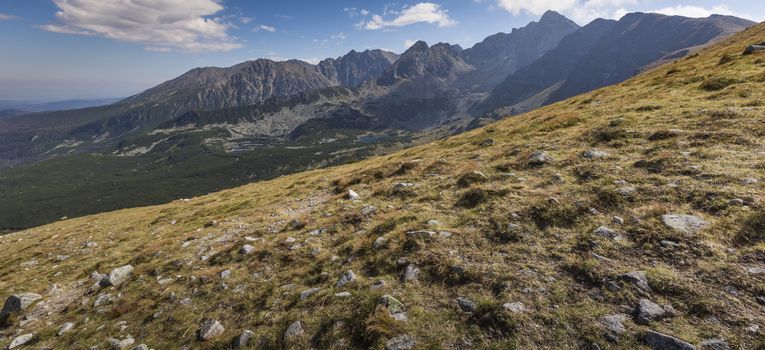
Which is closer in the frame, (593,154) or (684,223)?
(684,223)

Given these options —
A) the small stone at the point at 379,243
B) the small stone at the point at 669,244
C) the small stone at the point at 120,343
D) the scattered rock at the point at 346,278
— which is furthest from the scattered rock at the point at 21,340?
the small stone at the point at 669,244

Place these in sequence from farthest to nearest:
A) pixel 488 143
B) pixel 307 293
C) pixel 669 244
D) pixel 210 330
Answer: pixel 488 143
pixel 307 293
pixel 210 330
pixel 669 244

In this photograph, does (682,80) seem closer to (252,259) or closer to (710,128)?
(710,128)

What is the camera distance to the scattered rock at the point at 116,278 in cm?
1474

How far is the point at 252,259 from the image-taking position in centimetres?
1352

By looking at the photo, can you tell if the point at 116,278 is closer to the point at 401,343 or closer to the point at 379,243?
the point at 379,243

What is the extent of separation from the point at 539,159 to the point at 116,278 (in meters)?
19.7

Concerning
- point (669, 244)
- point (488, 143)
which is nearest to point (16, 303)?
point (669, 244)

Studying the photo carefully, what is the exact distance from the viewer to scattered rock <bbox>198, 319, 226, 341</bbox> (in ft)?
30.2

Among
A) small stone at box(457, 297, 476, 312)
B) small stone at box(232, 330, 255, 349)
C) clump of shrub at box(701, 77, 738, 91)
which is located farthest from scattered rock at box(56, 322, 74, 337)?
clump of shrub at box(701, 77, 738, 91)

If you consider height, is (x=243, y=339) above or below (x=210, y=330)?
above

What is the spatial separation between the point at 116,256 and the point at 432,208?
732 inches

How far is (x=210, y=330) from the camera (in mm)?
9305

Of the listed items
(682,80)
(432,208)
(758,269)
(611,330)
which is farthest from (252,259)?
(682,80)
